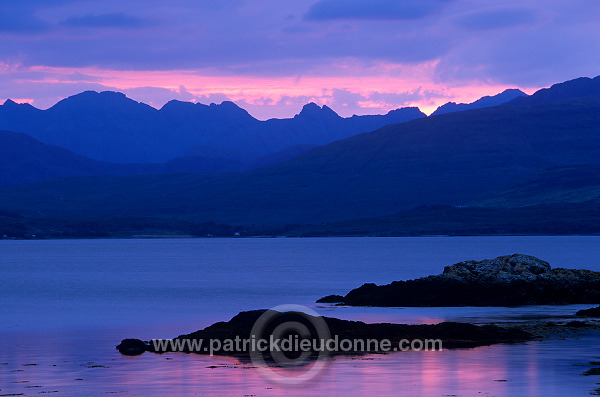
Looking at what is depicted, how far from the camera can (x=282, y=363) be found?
3553cm

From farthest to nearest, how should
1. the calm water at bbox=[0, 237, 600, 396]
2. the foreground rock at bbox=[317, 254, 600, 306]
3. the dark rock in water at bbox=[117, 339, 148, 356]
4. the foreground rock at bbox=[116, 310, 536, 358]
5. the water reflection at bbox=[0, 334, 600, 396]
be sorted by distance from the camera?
the foreground rock at bbox=[317, 254, 600, 306]
the foreground rock at bbox=[116, 310, 536, 358]
the dark rock in water at bbox=[117, 339, 148, 356]
the calm water at bbox=[0, 237, 600, 396]
the water reflection at bbox=[0, 334, 600, 396]

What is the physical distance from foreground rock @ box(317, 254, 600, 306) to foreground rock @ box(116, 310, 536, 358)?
763 inches

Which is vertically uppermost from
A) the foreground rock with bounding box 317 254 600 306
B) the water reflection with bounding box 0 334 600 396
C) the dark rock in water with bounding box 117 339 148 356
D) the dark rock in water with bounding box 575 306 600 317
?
the foreground rock with bounding box 317 254 600 306

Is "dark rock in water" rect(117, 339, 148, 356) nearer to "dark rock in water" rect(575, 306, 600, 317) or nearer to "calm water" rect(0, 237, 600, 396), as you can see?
"calm water" rect(0, 237, 600, 396)

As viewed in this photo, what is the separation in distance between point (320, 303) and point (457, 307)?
10.9 meters

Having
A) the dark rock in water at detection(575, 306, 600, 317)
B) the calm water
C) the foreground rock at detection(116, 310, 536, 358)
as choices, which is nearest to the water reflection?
the calm water

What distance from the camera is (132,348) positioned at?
3872 centimetres

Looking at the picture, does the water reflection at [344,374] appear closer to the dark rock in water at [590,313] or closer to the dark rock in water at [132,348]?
the dark rock in water at [132,348]

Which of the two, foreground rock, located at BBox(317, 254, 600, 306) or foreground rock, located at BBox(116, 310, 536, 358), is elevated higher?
foreground rock, located at BBox(317, 254, 600, 306)

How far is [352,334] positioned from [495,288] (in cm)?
2467

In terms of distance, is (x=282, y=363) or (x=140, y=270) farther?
(x=140, y=270)

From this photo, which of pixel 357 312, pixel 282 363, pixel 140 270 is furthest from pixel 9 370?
pixel 140 270

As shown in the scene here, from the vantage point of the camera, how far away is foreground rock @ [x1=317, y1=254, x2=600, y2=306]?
204ft

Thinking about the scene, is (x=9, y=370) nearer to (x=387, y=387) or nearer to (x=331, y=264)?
(x=387, y=387)
